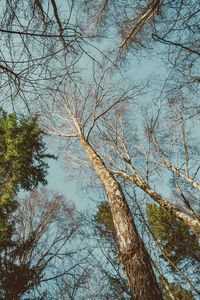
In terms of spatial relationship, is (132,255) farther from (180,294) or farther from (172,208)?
(180,294)

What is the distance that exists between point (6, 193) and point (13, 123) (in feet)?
9.47

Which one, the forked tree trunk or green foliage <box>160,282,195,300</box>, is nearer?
the forked tree trunk

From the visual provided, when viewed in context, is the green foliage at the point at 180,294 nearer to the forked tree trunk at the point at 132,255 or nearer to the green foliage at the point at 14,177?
the forked tree trunk at the point at 132,255

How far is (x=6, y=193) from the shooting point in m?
5.29

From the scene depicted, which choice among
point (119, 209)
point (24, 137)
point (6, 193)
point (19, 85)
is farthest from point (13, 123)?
point (119, 209)

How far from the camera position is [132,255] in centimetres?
205

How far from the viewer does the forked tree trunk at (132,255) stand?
5.70 feet

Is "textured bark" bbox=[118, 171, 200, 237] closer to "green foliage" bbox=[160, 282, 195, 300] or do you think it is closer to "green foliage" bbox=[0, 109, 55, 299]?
"green foliage" bbox=[160, 282, 195, 300]

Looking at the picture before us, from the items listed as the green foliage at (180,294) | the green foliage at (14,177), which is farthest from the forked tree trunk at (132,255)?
the green foliage at (14,177)

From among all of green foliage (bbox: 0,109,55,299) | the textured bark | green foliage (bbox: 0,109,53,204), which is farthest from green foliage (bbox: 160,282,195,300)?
green foliage (bbox: 0,109,53,204)

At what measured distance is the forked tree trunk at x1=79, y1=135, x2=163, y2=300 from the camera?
174cm

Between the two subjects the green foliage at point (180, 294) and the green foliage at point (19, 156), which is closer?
the green foliage at point (180, 294)

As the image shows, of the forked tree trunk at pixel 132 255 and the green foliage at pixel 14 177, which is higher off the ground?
the green foliage at pixel 14 177

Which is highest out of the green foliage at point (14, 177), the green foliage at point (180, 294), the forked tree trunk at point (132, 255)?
the green foliage at point (14, 177)
